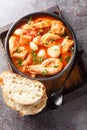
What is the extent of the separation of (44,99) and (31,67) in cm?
21

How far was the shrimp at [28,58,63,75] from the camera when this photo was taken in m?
2.58

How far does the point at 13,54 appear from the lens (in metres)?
2.62

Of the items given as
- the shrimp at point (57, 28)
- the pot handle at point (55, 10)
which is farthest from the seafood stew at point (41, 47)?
the pot handle at point (55, 10)

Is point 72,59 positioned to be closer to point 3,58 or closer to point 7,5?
point 3,58

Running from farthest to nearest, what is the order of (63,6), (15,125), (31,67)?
(63,6), (15,125), (31,67)

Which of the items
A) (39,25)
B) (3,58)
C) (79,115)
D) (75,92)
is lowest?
(79,115)

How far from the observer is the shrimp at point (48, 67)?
2580 millimetres

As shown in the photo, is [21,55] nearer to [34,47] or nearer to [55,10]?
[34,47]

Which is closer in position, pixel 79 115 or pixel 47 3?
pixel 79 115

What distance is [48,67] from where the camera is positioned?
2.60 m

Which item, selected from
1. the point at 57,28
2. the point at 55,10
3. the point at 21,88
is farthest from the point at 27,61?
the point at 55,10

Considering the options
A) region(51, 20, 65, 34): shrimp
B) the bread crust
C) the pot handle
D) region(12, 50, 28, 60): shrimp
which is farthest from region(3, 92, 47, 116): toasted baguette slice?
the pot handle

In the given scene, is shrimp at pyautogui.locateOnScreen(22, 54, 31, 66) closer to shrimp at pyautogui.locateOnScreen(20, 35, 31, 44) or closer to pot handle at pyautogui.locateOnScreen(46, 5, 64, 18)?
shrimp at pyautogui.locateOnScreen(20, 35, 31, 44)

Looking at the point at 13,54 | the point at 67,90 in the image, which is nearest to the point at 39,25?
the point at 13,54
